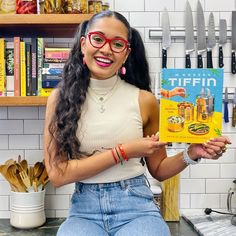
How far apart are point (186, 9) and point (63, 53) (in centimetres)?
61

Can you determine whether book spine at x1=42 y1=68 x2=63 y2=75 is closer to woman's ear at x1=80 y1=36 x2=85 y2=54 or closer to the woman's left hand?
woman's ear at x1=80 y1=36 x2=85 y2=54

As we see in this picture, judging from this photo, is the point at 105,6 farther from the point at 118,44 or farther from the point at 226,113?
the point at 226,113

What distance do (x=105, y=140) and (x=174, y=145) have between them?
66 cm

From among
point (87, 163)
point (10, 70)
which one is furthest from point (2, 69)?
point (87, 163)

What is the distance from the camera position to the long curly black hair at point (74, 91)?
125cm

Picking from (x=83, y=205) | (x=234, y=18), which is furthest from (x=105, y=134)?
(x=234, y=18)

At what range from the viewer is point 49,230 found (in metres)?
1.68

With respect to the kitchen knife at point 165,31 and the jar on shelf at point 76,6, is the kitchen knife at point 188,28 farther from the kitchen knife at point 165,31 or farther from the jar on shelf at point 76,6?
the jar on shelf at point 76,6

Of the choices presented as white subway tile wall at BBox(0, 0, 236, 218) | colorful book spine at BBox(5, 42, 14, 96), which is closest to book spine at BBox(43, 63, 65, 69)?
colorful book spine at BBox(5, 42, 14, 96)

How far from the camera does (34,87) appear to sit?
1589mm

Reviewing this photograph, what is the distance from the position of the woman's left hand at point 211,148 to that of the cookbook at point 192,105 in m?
0.02

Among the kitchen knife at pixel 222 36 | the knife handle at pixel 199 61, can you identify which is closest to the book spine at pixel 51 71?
the knife handle at pixel 199 61

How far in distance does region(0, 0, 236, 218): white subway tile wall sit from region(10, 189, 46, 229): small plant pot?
0.55ft

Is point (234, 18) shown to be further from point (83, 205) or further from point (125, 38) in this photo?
point (83, 205)
